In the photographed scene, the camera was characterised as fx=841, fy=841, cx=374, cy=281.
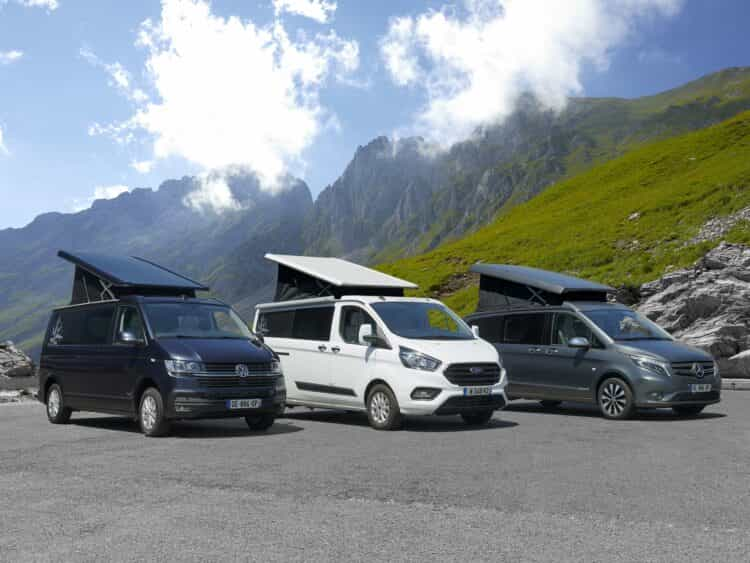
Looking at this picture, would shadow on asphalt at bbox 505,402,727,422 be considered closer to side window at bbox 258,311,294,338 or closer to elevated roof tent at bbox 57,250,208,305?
side window at bbox 258,311,294,338

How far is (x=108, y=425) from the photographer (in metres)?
13.8

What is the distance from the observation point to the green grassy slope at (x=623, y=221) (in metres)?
40.4

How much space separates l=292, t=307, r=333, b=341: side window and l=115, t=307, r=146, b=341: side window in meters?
2.98

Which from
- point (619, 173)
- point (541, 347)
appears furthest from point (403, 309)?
point (619, 173)

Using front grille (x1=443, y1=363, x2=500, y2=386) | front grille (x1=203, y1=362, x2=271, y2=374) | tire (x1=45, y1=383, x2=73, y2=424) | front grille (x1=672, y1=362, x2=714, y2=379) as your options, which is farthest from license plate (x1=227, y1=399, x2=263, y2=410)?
front grille (x1=672, y1=362, x2=714, y2=379)

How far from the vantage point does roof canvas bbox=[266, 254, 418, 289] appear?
1448 cm

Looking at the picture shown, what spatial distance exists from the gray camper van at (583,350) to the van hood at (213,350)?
437 centimetres

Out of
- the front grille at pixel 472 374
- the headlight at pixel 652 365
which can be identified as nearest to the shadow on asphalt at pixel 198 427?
the front grille at pixel 472 374

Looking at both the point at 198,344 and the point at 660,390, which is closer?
the point at 198,344

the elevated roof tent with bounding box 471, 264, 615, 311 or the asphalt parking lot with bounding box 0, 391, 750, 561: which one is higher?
the elevated roof tent with bounding box 471, 264, 615, 311

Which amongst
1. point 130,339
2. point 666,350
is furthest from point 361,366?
point 666,350

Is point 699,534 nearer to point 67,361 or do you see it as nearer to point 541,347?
point 541,347

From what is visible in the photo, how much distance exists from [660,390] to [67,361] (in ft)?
31.5

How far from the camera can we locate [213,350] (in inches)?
466
